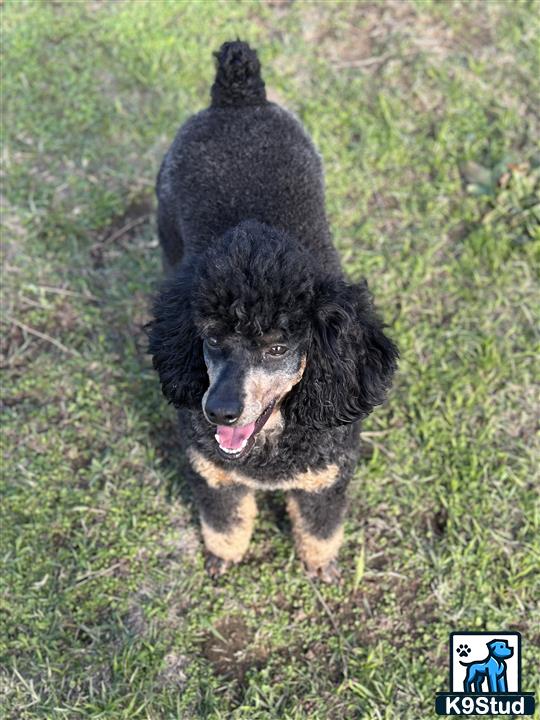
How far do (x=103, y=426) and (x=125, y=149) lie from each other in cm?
194

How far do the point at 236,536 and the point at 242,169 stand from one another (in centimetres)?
151

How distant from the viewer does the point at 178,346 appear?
2545 millimetres

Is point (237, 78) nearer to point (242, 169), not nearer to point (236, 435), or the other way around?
point (242, 169)

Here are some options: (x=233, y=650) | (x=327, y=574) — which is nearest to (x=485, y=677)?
(x=327, y=574)

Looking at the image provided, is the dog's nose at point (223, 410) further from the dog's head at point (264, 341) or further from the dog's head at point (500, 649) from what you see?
the dog's head at point (500, 649)

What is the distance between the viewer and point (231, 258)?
2219 millimetres

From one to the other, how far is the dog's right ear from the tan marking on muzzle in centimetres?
24

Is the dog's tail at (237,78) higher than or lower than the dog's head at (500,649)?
higher

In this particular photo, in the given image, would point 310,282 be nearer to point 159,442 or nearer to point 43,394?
point 159,442

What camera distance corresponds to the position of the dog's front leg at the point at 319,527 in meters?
2.82

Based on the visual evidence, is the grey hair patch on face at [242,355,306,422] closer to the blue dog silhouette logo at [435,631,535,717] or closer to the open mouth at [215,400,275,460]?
the open mouth at [215,400,275,460]

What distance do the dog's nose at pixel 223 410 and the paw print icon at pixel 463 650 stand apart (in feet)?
4.81

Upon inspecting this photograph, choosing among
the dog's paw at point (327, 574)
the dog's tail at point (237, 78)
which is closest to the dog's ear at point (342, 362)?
the dog's paw at point (327, 574)

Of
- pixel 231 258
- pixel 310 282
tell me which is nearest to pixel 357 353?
pixel 310 282
